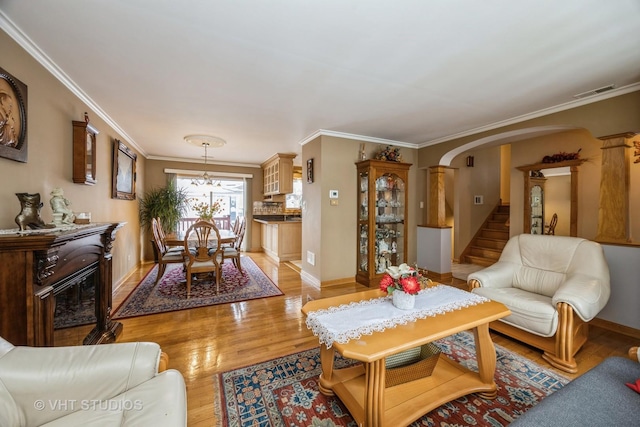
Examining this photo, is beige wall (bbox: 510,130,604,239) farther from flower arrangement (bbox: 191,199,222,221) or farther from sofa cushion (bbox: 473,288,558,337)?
flower arrangement (bbox: 191,199,222,221)

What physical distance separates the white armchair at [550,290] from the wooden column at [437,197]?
4.67 feet

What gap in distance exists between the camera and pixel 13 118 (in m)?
1.64

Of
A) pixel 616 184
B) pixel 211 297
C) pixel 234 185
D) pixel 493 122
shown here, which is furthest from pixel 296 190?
pixel 616 184

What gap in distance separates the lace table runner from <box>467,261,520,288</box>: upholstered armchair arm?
2.48 feet

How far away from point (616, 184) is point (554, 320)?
67.1 inches

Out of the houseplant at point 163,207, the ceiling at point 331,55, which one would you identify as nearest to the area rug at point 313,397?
the ceiling at point 331,55

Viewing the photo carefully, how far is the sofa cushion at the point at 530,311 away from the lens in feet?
6.46

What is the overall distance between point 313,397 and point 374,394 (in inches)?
22.4

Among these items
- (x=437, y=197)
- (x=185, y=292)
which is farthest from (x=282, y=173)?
(x=437, y=197)

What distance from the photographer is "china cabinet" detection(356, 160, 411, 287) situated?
393 centimetres

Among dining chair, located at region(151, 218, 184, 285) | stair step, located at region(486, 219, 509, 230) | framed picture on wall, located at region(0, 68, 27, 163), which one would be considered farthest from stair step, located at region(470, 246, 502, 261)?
framed picture on wall, located at region(0, 68, 27, 163)

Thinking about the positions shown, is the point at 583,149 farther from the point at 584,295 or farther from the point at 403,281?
the point at 403,281

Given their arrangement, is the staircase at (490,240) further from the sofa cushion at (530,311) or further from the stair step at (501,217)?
the sofa cushion at (530,311)

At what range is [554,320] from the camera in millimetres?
1945
